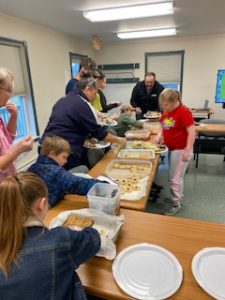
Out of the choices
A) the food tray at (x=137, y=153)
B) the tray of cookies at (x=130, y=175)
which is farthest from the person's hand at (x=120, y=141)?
the tray of cookies at (x=130, y=175)

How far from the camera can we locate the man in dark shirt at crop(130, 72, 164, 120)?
3864 mm

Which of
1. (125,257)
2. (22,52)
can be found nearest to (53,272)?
(125,257)

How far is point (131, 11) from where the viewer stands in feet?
9.77

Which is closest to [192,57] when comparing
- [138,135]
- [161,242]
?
[138,135]

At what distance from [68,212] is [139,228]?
0.38 metres

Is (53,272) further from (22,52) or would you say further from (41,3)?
(22,52)

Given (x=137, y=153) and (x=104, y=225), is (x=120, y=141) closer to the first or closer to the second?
(x=137, y=153)

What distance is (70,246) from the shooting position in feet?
2.65

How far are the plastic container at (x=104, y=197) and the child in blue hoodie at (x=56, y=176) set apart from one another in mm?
60

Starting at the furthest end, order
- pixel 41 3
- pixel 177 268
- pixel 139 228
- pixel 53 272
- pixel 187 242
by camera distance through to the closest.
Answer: pixel 41 3 → pixel 139 228 → pixel 187 242 → pixel 177 268 → pixel 53 272

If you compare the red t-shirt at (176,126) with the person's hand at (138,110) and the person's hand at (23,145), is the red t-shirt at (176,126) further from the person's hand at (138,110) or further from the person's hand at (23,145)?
the person's hand at (138,110)

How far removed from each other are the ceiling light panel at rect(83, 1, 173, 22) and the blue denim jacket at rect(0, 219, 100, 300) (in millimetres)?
2895

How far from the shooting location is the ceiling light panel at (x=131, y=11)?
280cm

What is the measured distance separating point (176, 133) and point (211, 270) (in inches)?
60.4
